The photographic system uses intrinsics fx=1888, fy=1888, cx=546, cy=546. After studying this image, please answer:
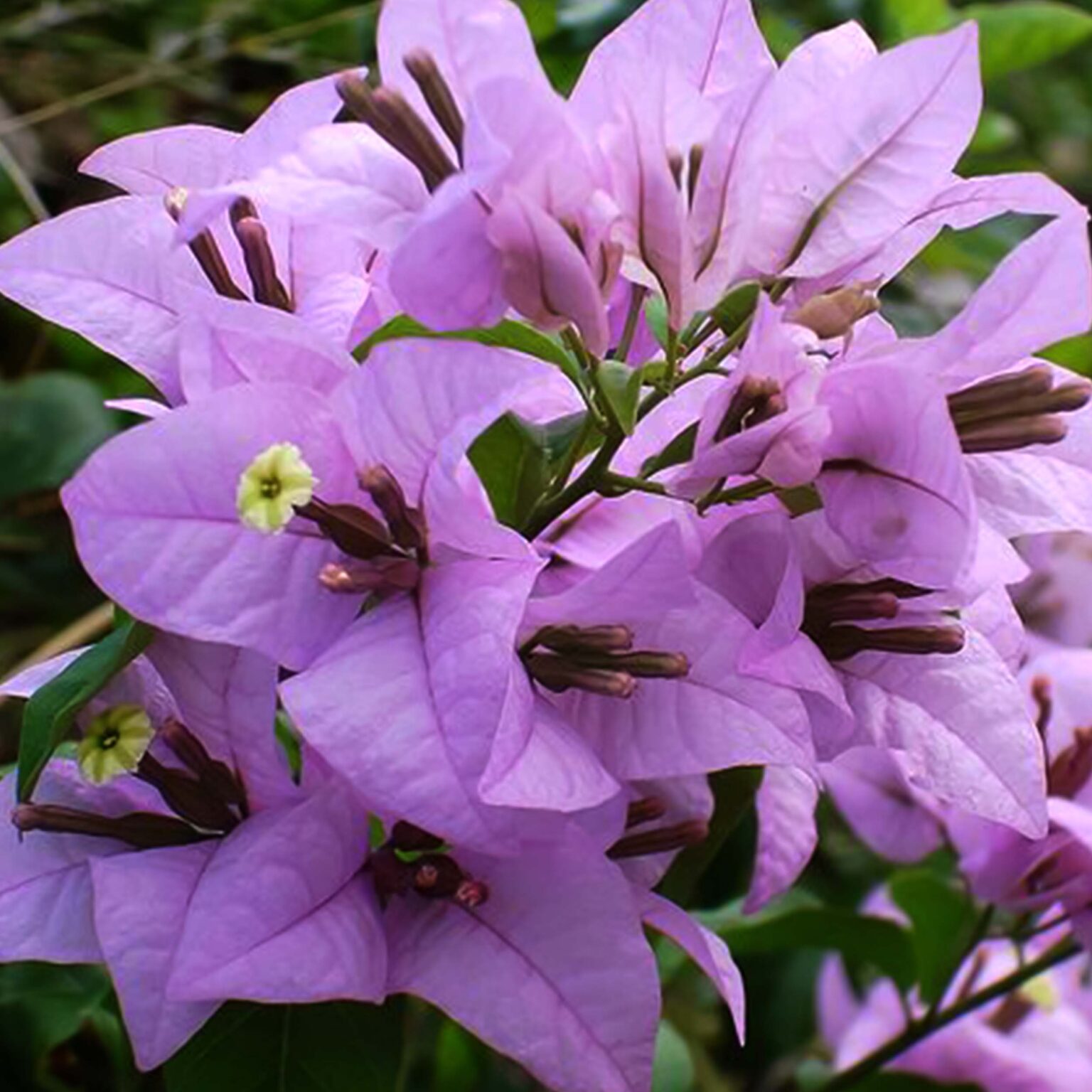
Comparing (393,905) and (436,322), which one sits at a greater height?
(436,322)

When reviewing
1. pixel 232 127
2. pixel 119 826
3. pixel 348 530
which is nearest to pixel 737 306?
pixel 348 530

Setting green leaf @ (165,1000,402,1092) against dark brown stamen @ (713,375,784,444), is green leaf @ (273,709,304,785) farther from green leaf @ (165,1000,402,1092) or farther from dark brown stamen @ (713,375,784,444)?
dark brown stamen @ (713,375,784,444)

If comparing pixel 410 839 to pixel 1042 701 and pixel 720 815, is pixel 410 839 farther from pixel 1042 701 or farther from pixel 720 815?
pixel 1042 701

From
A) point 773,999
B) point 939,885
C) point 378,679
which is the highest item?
point 378,679

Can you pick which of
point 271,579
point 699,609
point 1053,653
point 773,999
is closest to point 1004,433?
point 699,609

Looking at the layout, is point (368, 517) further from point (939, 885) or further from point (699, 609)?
point (939, 885)

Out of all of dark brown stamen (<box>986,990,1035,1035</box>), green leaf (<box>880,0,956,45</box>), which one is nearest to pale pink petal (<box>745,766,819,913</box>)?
dark brown stamen (<box>986,990,1035,1035</box>)
